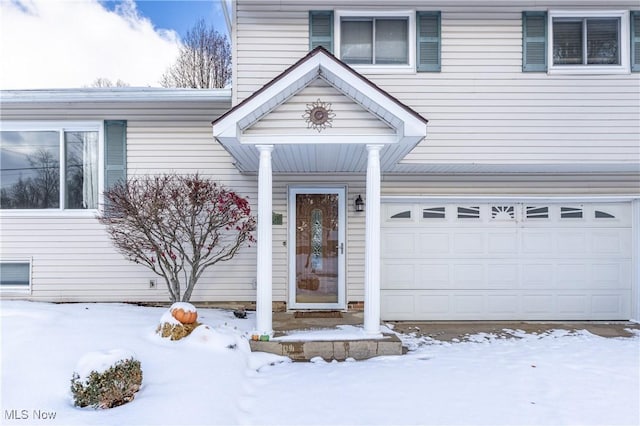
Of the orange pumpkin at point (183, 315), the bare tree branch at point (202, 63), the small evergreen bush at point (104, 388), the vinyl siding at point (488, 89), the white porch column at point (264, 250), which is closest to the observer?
the small evergreen bush at point (104, 388)

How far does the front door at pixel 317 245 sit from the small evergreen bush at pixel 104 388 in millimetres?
3445

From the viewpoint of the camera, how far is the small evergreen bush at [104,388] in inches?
127

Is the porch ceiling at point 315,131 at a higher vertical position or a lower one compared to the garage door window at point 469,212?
higher

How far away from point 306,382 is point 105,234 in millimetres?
4801

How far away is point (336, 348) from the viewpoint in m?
4.70

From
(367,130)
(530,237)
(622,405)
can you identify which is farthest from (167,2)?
(622,405)

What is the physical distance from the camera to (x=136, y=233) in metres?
6.07

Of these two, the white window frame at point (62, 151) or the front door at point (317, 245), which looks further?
the white window frame at point (62, 151)

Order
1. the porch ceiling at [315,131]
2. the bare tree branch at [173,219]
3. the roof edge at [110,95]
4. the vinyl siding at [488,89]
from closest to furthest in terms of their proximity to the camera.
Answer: the porch ceiling at [315,131], the bare tree branch at [173,219], the vinyl siding at [488,89], the roof edge at [110,95]

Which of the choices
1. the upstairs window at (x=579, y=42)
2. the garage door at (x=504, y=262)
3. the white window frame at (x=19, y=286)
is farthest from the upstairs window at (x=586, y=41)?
the white window frame at (x=19, y=286)

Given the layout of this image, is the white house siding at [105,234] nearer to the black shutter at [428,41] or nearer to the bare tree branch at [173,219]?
the bare tree branch at [173,219]

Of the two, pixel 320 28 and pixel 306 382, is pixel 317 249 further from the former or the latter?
pixel 320 28

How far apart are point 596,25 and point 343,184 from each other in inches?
195

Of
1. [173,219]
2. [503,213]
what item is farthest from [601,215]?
[173,219]
